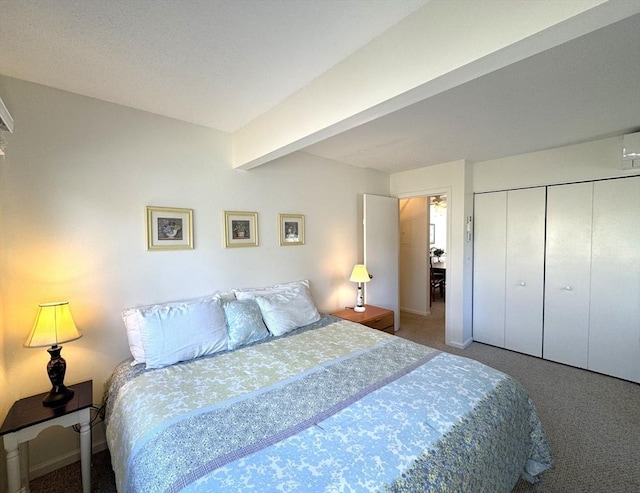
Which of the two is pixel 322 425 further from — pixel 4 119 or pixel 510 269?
pixel 510 269

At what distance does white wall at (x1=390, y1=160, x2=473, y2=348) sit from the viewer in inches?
136

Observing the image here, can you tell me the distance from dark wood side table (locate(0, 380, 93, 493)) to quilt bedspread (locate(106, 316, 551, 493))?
0.42 feet

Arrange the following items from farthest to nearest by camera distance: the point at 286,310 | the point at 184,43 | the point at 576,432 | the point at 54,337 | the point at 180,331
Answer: the point at 286,310
the point at 576,432
the point at 180,331
the point at 54,337
the point at 184,43

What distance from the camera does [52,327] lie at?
61.2 inches

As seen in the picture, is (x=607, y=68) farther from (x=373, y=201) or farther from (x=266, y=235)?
(x=266, y=235)

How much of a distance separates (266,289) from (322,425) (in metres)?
1.62

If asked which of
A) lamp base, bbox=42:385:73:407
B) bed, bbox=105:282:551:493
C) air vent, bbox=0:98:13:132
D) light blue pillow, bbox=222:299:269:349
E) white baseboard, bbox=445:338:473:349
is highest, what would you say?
air vent, bbox=0:98:13:132

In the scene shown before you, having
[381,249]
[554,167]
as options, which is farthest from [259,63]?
[554,167]

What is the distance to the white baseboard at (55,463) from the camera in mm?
1701

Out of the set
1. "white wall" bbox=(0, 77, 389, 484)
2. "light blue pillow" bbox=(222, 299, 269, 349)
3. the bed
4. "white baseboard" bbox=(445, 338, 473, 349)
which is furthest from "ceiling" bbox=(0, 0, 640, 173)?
"white baseboard" bbox=(445, 338, 473, 349)

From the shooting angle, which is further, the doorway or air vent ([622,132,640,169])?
the doorway

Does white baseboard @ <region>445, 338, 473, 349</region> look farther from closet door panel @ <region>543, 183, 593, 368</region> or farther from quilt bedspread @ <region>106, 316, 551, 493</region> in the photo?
quilt bedspread @ <region>106, 316, 551, 493</region>

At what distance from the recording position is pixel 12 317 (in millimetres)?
1625

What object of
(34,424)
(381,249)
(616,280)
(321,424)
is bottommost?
(34,424)
